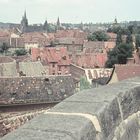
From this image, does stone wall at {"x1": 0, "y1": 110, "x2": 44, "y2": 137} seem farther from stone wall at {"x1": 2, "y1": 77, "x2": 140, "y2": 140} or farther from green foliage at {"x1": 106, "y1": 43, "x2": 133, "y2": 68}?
green foliage at {"x1": 106, "y1": 43, "x2": 133, "y2": 68}

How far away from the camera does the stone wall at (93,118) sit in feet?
7.70

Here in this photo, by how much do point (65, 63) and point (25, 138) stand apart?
182ft

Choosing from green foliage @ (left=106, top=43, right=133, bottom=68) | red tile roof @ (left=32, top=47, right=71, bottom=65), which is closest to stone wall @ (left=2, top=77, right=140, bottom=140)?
red tile roof @ (left=32, top=47, right=71, bottom=65)

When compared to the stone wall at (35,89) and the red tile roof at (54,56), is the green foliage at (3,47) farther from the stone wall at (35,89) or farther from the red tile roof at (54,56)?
the stone wall at (35,89)

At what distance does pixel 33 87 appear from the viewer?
26359 mm

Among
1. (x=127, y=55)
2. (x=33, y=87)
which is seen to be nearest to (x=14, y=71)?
(x=33, y=87)

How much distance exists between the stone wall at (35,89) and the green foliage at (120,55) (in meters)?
34.0

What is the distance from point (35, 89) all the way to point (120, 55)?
3668 cm

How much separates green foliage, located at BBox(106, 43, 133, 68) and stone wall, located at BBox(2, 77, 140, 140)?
5738 centimetres

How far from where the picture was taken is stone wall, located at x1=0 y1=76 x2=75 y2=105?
25141mm

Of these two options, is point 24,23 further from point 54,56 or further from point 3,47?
point 54,56

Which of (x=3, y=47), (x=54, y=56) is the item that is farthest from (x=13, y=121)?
(x=3, y=47)

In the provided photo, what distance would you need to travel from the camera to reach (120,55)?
6156cm

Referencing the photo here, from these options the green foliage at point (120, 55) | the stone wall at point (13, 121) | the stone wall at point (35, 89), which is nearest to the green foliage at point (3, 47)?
the green foliage at point (120, 55)
